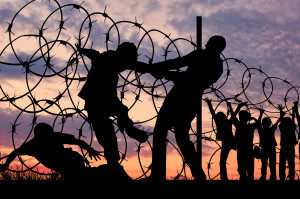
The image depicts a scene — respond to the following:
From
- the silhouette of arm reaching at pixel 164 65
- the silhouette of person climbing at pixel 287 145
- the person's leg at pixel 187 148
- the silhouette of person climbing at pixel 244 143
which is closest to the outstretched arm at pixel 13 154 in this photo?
the silhouette of arm reaching at pixel 164 65

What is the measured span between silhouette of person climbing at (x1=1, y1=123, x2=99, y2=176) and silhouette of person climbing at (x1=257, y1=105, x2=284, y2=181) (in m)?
4.60

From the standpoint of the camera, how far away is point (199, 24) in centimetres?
958

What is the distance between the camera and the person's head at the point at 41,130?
22.4 ft

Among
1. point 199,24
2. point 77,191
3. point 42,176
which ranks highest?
point 199,24

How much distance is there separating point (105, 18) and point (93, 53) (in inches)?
53.7

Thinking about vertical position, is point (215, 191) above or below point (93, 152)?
below

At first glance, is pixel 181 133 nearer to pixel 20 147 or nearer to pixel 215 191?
pixel 215 191

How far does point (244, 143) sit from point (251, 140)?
25cm

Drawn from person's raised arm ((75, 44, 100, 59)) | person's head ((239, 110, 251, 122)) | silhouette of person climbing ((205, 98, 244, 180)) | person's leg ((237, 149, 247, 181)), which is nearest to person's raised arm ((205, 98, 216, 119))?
silhouette of person climbing ((205, 98, 244, 180))

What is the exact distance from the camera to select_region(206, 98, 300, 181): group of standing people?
8523 millimetres

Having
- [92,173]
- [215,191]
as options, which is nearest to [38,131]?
[92,173]

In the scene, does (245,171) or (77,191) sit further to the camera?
(245,171)

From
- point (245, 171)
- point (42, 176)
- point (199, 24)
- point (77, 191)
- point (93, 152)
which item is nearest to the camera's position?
point (77, 191)

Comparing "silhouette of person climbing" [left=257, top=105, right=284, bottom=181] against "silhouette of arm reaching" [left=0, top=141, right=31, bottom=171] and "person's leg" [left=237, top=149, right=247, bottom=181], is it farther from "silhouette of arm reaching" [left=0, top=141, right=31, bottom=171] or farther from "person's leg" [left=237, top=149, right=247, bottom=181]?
"silhouette of arm reaching" [left=0, top=141, right=31, bottom=171]
